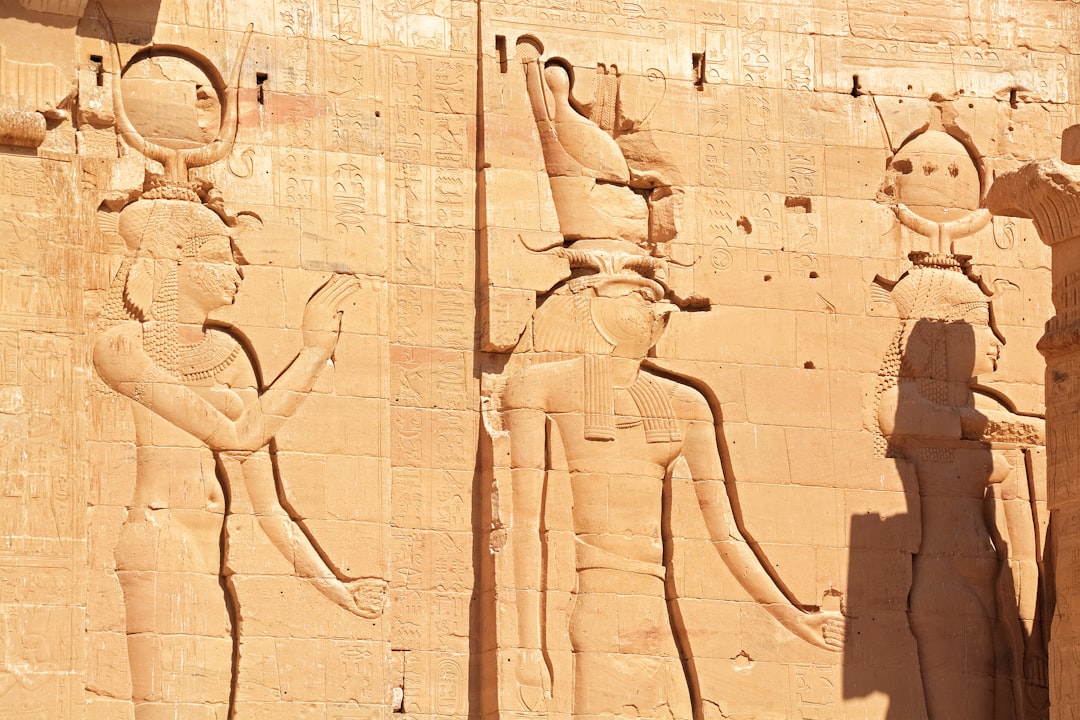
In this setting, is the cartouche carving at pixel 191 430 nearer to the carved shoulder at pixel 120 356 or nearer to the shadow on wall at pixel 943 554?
the carved shoulder at pixel 120 356

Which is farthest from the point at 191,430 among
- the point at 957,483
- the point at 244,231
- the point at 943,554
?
the point at 957,483

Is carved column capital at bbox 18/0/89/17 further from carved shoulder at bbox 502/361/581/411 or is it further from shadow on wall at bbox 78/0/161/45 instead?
carved shoulder at bbox 502/361/581/411

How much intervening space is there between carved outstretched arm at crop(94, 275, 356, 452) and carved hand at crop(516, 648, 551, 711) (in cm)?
209

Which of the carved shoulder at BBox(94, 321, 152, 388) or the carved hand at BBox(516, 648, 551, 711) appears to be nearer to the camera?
the carved shoulder at BBox(94, 321, 152, 388)

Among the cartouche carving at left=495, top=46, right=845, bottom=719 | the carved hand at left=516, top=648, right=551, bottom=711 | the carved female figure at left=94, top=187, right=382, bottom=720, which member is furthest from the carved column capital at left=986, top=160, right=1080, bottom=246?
the carved female figure at left=94, top=187, right=382, bottom=720

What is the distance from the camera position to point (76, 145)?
14.6 metres

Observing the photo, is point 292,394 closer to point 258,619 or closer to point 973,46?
point 258,619

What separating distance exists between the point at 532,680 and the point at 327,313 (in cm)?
261

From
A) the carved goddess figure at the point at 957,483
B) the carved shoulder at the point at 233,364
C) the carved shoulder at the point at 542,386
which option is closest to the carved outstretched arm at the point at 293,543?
the carved shoulder at the point at 233,364

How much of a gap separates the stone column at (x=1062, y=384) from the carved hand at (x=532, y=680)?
309cm

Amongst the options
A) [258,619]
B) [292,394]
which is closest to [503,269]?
[292,394]

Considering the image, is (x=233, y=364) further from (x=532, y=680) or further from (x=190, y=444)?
(x=532, y=680)

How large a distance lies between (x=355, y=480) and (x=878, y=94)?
4.65 meters

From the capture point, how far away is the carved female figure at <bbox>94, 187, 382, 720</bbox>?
1423 cm
